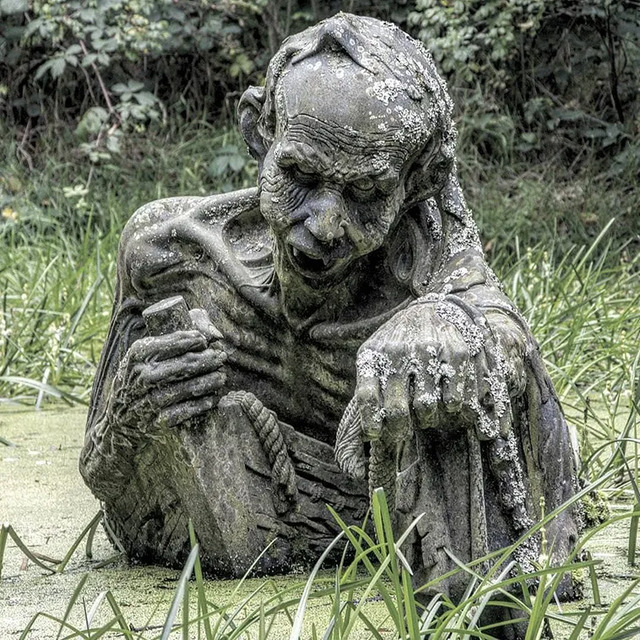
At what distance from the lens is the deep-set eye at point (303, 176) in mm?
2541

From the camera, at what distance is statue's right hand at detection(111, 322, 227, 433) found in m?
2.79

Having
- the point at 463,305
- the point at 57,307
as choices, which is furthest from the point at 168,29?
the point at 463,305

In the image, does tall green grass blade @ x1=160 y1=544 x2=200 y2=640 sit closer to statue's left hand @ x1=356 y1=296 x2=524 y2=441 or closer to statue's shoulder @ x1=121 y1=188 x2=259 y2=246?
statue's left hand @ x1=356 y1=296 x2=524 y2=441

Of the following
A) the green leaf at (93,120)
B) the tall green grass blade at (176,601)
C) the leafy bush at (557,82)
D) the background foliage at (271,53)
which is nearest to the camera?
the tall green grass blade at (176,601)

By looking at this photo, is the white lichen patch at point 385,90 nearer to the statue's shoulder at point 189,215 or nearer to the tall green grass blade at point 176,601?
the statue's shoulder at point 189,215

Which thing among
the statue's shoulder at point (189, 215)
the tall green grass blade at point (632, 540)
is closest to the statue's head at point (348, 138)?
the statue's shoulder at point (189, 215)

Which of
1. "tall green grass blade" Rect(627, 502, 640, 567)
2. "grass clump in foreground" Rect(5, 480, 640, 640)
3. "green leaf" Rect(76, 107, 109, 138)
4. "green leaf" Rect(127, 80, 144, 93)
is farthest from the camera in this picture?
"green leaf" Rect(127, 80, 144, 93)

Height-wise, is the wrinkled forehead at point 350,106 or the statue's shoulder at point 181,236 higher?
the wrinkled forehead at point 350,106

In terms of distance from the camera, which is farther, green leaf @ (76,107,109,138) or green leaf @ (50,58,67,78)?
green leaf @ (76,107,109,138)

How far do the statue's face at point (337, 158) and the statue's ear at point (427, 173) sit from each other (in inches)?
1.4

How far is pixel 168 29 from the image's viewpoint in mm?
8766

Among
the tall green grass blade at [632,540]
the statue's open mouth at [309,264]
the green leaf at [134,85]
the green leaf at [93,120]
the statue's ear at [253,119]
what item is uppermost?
the statue's ear at [253,119]

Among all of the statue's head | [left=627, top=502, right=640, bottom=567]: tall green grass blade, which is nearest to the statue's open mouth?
the statue's head

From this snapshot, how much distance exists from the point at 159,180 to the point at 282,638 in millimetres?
6339
